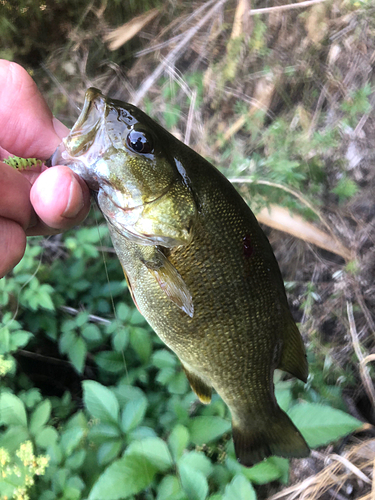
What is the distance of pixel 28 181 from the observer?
100cm

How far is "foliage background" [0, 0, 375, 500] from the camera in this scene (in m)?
1.32

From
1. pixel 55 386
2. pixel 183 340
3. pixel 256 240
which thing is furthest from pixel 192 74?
pixel 55 386

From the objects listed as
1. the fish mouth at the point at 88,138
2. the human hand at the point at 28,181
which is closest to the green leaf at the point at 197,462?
the human hand at the point at 28,181

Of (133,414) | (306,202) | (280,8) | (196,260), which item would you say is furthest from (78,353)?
(280,8)

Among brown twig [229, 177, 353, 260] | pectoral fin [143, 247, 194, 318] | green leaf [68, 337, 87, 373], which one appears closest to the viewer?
pectoral fin [143, 247, 194, 318]

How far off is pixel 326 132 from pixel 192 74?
108cm

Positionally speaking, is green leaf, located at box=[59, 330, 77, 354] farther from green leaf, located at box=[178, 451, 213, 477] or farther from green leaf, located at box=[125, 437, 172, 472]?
green leaf, located at box=[178, 451, 213, 477]

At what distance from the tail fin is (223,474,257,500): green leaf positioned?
0.06 meters

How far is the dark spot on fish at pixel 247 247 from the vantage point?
41.3 inches

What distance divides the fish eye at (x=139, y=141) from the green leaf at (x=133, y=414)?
3.23ft

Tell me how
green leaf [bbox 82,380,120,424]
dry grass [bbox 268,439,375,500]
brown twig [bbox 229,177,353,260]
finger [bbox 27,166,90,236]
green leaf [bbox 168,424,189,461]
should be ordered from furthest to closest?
brown twig [bbox 229,177,353,260], dry grass [bbox 268,439,375,500], green leaf [bbox 82,380,120,424], green leaf [bbox 168,424,189,461], finger [bbox 27,166,90,236]

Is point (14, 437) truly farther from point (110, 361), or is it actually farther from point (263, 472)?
point (263, 472)

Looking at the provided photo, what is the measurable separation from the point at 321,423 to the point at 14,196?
1372 millimetres

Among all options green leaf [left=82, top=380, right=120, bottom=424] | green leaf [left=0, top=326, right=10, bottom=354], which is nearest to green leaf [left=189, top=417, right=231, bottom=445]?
green leaf [left=82, top=380, right=120, bottom=424]
